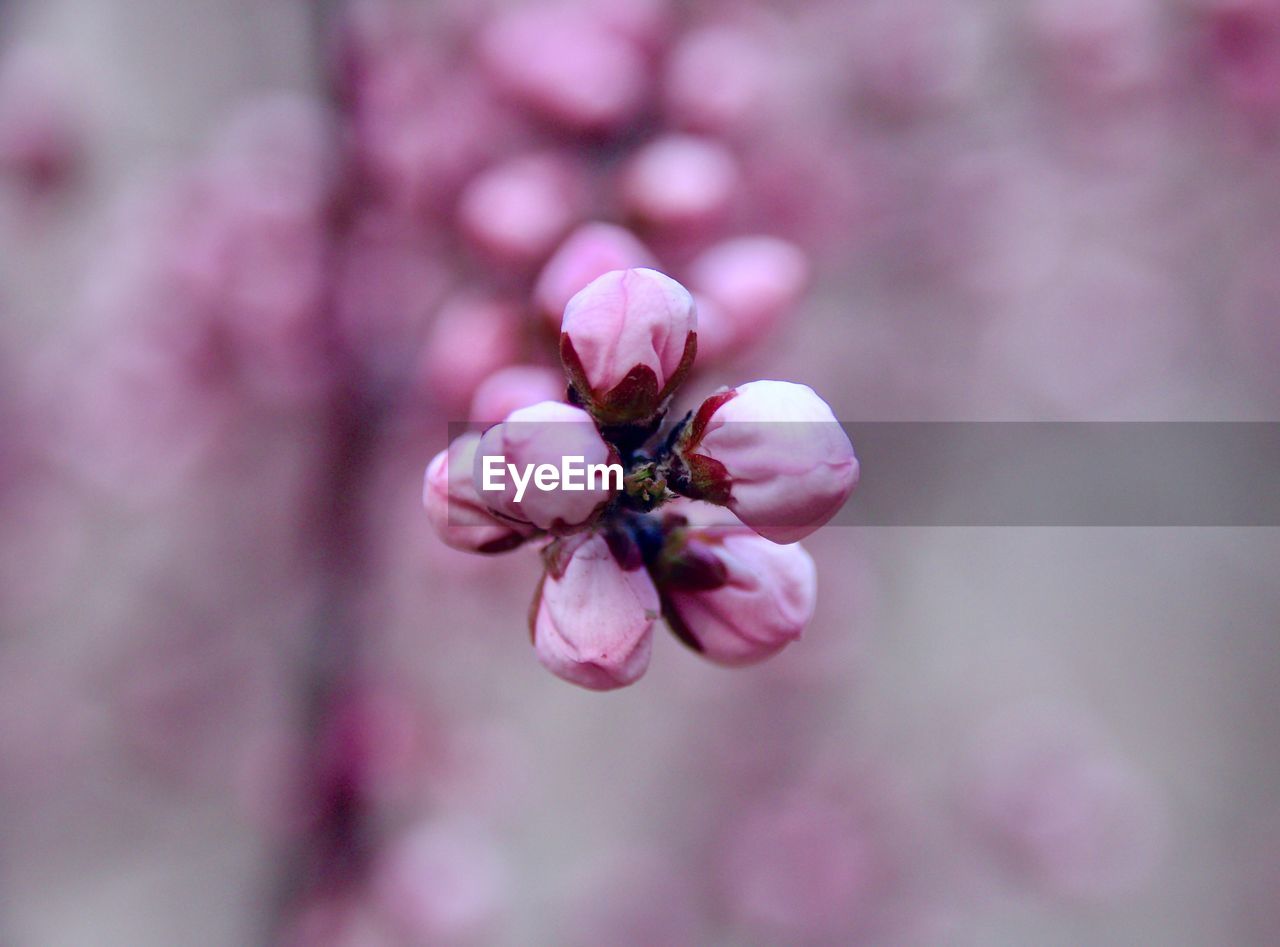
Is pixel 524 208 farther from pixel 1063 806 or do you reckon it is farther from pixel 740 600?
pixel 1063 806

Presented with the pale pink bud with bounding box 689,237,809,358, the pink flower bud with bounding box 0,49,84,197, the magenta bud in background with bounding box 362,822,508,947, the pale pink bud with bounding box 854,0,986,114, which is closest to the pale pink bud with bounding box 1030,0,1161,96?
the pale pink bud with bounding box 854,0,986,114

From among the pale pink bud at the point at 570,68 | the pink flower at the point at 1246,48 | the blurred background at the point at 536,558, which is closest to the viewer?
the pale pink bud at the point at 570,68

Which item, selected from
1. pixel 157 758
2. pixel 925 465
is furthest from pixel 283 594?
pixel 925 465

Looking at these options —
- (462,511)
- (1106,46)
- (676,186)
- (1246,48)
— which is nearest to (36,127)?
(676,186)

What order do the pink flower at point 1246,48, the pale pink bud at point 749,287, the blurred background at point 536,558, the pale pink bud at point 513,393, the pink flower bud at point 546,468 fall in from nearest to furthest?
the pink flower bud at point 546,468 < the pale pink bud at point 513,393 < the pale pink bud at point 749,287 < the blurred background at point 536,558 < the pink flower at point 1246,48

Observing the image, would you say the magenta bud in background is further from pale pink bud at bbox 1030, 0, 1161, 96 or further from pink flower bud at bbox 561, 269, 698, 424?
pale pink bud at bbox 1030, 0, 1161, 96

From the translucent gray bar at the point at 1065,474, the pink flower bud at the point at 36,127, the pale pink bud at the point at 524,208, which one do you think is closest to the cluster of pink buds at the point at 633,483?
the pale pink bud at the point at 524,208

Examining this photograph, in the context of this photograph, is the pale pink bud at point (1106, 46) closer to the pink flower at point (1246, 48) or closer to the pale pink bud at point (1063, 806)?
the pink flower at point (1246, 48)
